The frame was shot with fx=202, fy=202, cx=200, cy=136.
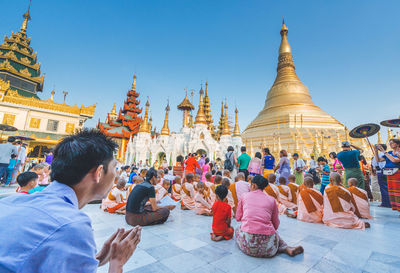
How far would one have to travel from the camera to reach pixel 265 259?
2.56m

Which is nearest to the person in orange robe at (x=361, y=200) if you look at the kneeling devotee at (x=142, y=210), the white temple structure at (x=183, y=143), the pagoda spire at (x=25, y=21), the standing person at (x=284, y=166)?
the standing person at (x=284, y=166)

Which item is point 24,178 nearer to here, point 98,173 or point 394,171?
point 98,173

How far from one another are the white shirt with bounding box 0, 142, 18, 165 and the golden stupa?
654 inches

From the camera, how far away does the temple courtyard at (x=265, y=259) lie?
2309 mm

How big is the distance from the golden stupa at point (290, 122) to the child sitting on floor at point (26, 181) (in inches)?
667

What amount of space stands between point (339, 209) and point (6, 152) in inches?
412

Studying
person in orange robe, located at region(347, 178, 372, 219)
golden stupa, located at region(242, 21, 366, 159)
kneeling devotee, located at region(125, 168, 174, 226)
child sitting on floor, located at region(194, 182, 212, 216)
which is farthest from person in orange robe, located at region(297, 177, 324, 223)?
golden stupa, located at region(242, 21, 366, 159)

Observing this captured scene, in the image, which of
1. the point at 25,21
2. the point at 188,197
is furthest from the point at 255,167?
the point at 25,21

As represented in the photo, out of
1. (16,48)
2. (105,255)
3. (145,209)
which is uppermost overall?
(16,48)

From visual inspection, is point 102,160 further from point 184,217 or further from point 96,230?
point 184,217

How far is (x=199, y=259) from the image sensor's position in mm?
2484

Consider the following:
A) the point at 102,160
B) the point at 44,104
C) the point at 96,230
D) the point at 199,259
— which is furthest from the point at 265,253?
the point at 44,104

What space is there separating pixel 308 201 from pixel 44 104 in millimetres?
28668

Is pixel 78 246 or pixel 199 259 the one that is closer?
pixel 78 246
